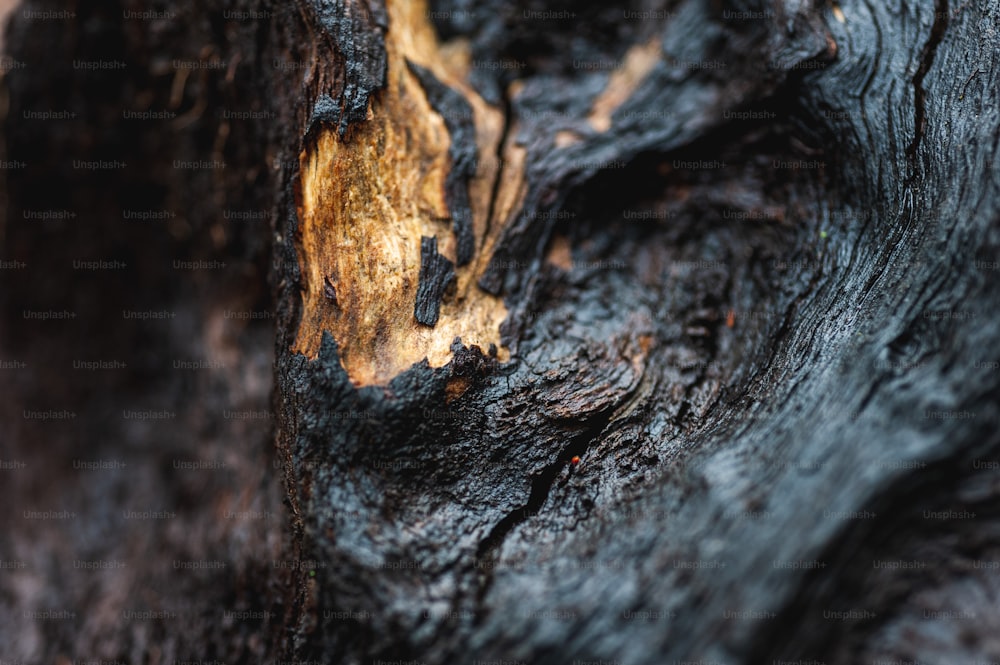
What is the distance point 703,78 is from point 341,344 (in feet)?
5.49

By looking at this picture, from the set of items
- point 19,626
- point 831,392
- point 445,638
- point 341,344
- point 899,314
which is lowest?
point 19,626

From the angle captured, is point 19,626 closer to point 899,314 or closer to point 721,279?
point 721,279

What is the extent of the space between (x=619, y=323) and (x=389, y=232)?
2.76ft

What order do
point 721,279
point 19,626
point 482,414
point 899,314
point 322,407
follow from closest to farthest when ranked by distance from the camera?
point 899,314 < point 322,407 < point 482,414 < point 721,279 < point 19,626

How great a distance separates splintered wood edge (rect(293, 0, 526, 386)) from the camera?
1.97 metres

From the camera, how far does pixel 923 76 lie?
201 cm

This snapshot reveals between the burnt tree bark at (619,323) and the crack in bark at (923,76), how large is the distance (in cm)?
1

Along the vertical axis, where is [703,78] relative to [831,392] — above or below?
above

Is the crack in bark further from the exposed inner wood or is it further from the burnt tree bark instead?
the exposed inner wood

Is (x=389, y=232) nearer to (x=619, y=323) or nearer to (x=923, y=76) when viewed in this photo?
(x=619, y=323)

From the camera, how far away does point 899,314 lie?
1.72 m

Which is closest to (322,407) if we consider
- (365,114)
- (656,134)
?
(365,114)

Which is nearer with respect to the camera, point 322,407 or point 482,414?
point 322,407

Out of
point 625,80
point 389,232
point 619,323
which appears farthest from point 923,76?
point 389,232
